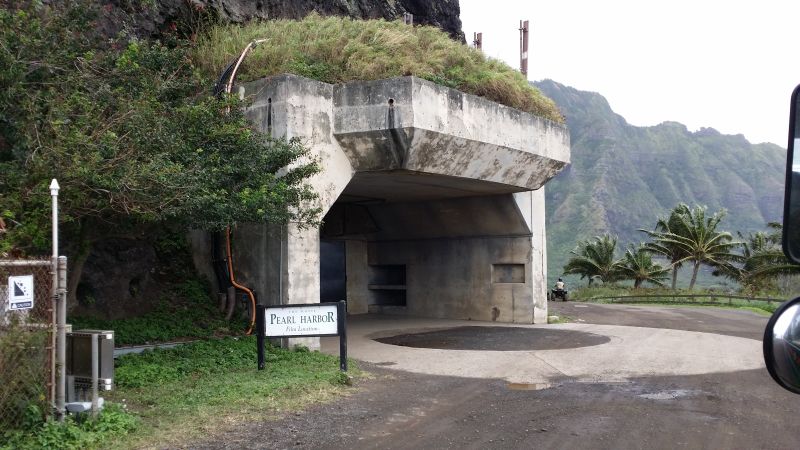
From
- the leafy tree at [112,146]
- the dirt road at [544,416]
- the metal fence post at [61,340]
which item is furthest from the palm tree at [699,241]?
the metal fence post at [61,340]

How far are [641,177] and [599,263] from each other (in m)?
89.9

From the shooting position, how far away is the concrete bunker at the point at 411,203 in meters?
14.2

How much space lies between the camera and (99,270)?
13.5 m

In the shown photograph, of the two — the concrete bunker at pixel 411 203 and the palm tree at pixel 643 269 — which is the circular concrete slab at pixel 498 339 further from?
the palm tree at pixel 643 269

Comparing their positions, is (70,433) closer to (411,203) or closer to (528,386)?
(528,386)

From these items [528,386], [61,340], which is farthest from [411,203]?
[61,340]

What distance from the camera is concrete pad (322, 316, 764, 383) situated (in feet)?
40.4

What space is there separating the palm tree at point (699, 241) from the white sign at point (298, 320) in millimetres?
33055

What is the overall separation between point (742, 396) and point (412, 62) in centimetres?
865

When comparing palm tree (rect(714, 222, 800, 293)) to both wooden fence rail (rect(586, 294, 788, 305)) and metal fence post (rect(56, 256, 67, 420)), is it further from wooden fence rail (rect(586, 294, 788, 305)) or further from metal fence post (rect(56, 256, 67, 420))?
metal fence post (rect(56, 256, 67, 420))

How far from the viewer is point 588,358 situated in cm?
1388

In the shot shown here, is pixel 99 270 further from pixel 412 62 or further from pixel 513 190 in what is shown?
pixel 513 190

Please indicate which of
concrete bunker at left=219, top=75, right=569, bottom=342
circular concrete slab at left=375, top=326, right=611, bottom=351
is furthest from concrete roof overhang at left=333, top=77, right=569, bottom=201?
circular concrete slab at left=375, top=326, right=611, bottom=351

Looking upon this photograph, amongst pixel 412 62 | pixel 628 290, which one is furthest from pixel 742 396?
pixel 628 290
